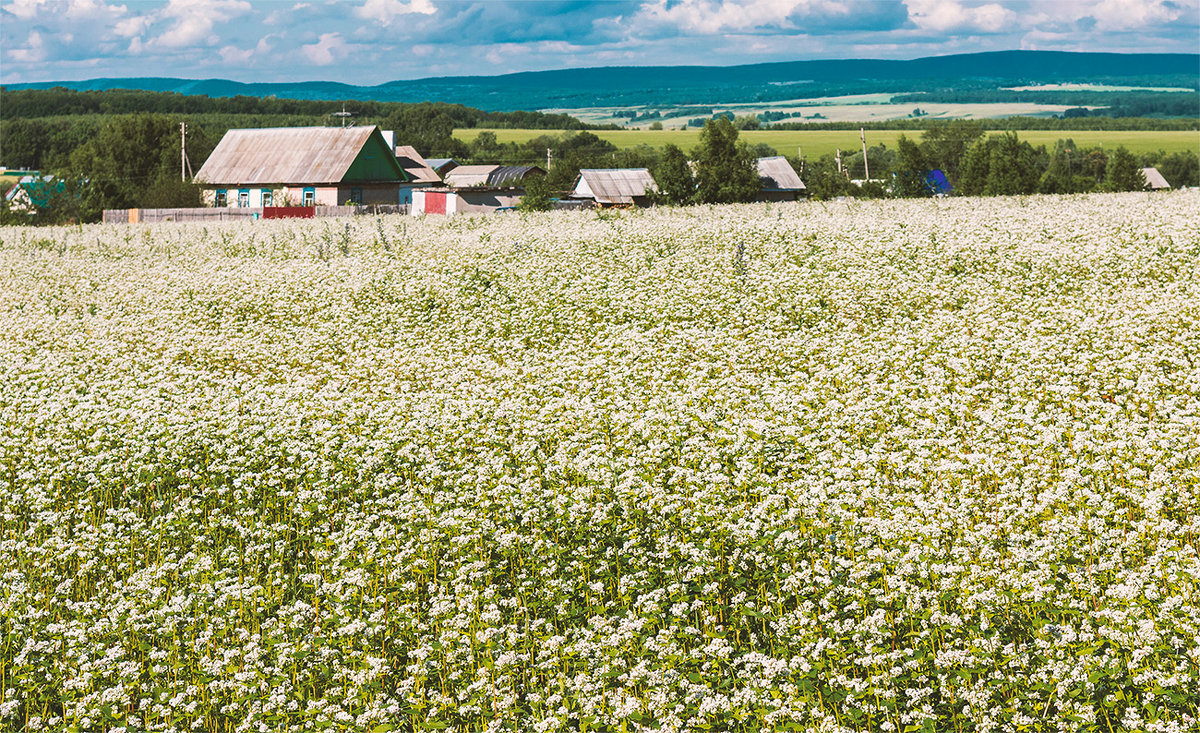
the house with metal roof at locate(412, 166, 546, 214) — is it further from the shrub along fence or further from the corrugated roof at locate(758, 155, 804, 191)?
the corrugated roof at locate(758, 155, 804, 191)

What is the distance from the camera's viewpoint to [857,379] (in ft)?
35.4

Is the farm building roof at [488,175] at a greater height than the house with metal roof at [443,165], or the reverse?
the house with metal roof at [443,165]

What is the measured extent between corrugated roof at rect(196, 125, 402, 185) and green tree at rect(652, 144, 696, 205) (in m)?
23.1

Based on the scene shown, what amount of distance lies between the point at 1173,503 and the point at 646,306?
8.72 metres

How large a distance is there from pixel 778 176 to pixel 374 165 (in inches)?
1285

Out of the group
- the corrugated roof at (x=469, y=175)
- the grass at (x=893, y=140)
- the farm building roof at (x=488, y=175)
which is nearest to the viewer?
the farm building roof at (x=488, y=175)

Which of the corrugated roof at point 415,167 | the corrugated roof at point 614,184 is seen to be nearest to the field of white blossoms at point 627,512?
the corrugated roof at point 614,184

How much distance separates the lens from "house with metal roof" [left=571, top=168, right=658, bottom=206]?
76.1 m

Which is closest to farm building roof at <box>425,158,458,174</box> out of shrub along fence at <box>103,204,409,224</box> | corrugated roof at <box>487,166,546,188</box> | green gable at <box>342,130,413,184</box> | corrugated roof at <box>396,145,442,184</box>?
corrugated roof at <box>487,166,546,188</box>

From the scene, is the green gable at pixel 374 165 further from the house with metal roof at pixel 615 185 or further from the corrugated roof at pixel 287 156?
the house with metal roof at pixel 615 185

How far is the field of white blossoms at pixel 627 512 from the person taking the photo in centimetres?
575

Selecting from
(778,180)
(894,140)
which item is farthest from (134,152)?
(894,140)

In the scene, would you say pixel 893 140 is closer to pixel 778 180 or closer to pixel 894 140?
pixel 894 140

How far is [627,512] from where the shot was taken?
788 centimetres
